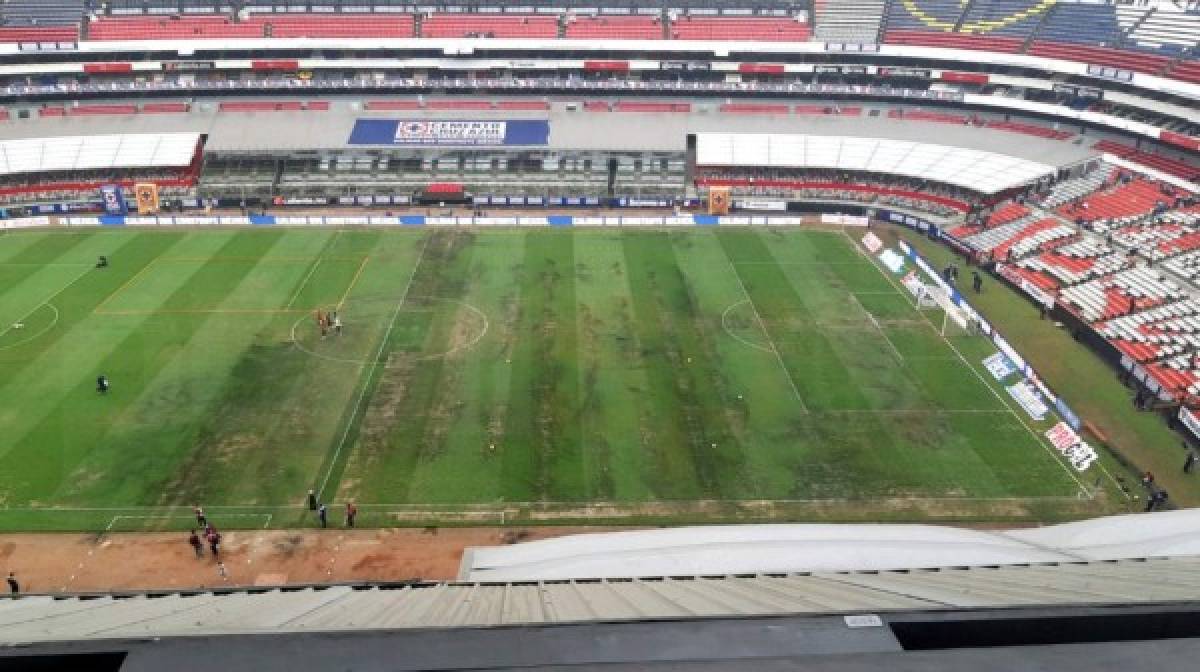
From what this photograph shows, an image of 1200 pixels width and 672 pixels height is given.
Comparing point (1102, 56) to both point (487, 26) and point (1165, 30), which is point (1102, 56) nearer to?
point (1165, 30)

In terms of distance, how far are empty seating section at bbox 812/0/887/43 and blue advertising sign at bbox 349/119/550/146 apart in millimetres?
29115

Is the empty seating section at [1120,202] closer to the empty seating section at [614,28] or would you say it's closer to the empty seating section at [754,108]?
the empty seating section at [754,108]

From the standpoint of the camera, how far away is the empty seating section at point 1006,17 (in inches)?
3073

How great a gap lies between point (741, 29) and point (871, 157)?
69.6ft

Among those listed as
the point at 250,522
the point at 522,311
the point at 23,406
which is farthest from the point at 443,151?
the point at 250,522

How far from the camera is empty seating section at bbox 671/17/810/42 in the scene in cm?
8431

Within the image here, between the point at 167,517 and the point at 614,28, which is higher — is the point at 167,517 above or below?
below

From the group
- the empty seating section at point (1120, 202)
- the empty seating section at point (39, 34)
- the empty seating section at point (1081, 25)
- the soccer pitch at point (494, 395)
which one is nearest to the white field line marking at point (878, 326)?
the soccer pitch at point (494, 395)

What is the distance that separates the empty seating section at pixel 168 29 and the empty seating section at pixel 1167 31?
7790 cm

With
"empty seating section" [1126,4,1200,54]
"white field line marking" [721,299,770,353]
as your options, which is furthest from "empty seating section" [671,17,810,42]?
"white field line marking" [721,299,770,353]

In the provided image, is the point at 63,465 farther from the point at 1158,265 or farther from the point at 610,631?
the point at 1158,265

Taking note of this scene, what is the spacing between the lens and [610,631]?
10945 mm

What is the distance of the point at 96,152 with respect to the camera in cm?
7406

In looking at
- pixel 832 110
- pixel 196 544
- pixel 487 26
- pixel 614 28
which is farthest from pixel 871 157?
pixel 196 544
